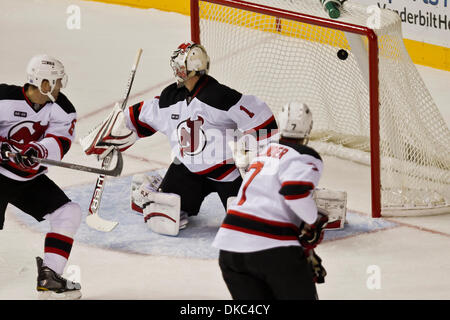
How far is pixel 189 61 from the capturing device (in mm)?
5363

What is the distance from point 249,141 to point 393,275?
3.21 feet

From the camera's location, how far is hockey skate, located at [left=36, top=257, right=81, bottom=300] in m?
4.72

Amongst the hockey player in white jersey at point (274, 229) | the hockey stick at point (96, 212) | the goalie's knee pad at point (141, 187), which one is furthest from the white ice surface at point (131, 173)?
the hockey player in white jersey at point (274, 229)

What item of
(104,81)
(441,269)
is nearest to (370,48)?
(441,269)

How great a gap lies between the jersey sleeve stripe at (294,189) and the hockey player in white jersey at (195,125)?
1.60 metres

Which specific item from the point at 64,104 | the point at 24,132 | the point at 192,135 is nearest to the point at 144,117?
the point at 192,135

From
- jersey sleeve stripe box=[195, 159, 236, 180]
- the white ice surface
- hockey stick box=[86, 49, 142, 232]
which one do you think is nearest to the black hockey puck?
the white ice surface

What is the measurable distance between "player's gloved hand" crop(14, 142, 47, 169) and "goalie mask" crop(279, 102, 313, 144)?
4.17ft

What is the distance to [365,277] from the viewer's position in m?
5.06

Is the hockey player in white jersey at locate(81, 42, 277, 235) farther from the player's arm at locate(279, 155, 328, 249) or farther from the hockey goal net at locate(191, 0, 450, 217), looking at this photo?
the player's arm at locate(279, 155, 328, 249)

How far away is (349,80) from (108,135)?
1580 mm

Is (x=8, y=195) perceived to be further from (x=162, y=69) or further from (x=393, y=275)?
(x=162, y=69)

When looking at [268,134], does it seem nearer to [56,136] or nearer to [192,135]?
[192,135]

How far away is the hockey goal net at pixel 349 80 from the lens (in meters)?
5.83
